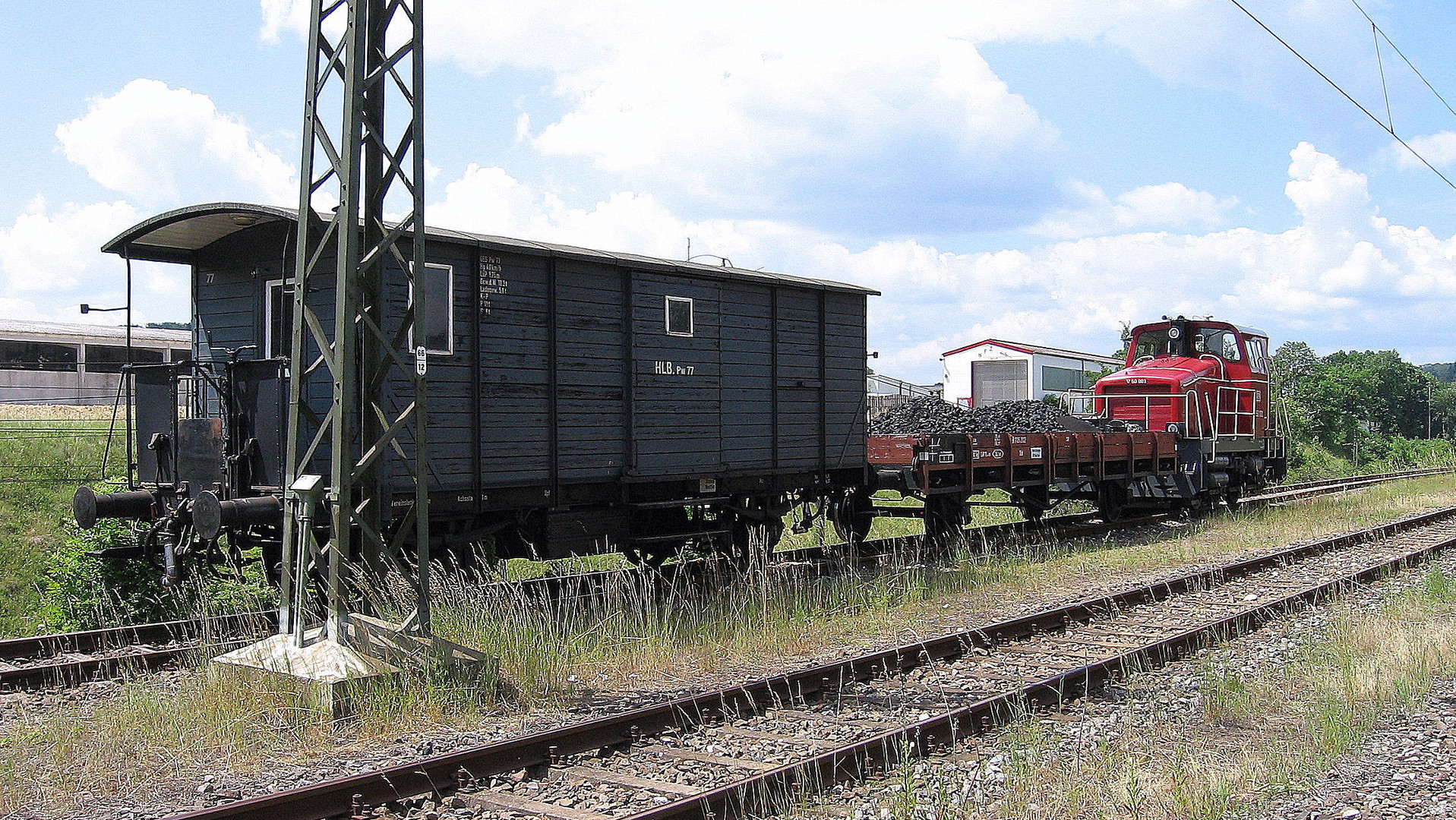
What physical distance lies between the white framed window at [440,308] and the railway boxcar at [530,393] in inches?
0.6

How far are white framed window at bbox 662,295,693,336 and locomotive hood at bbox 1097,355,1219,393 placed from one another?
11465 millimetres

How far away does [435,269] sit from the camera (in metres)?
9.30

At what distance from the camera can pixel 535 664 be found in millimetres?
7496

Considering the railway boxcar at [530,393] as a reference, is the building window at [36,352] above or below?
above

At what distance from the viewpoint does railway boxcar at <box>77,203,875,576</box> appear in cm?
908

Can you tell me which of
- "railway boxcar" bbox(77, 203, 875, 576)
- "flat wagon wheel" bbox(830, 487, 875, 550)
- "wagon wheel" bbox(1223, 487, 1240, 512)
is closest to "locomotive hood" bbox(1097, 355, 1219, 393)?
"wagon wheel" bbox(1223, 487, 1240, 512)

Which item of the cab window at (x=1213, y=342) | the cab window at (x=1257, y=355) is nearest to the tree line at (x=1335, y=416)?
the cab window at (x=1257, y=355)

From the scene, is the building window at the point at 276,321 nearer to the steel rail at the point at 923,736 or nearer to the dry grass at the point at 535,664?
the dry grass at the point at 535,664

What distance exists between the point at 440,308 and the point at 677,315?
294 centimetres

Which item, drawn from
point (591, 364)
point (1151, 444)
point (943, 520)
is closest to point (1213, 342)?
point (1151, 444)

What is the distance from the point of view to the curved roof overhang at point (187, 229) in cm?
886

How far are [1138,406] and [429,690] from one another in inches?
645

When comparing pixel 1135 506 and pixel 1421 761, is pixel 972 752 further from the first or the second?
pixel 1135 506

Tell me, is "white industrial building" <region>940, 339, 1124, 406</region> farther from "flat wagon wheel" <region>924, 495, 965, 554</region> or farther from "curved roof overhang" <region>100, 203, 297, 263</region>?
"curved roof overhang" <region>100, 203, 297, 263</region>
